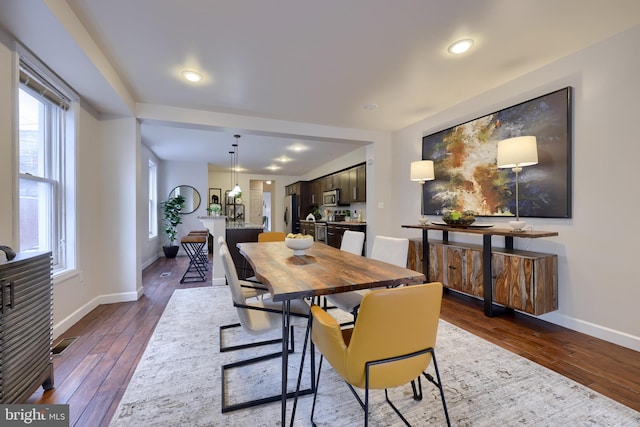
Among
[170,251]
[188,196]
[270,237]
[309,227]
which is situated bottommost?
[170,251]

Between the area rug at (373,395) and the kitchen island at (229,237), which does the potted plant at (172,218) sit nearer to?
the kitchen island at (229,237)

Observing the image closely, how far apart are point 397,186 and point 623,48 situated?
9.60 ft

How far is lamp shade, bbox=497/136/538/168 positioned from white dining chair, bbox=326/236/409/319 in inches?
54.1

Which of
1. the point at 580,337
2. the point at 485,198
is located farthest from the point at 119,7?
the point at 580,337

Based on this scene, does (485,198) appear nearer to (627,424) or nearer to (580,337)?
(580,337)

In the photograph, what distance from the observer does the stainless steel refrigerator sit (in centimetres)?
904

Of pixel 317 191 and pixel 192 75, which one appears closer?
pixel 192 75

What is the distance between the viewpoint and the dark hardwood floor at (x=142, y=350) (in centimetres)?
163

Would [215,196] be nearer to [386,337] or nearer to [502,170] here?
[502,170]

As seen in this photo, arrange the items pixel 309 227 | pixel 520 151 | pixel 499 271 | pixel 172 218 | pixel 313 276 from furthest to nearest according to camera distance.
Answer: pixel 309 227 → pixel 172 218 → pixel 499 271 → pixel 520 151 → pixel 313 276

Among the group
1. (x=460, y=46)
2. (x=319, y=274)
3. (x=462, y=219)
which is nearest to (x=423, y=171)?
(x=462, y=219)

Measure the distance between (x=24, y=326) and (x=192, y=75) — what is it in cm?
242

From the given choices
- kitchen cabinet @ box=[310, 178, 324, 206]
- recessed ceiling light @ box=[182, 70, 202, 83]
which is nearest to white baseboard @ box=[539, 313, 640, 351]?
recessed ceiling light @ box=[182, 70, 202, 83]

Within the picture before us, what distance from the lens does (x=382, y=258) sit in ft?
7.90
